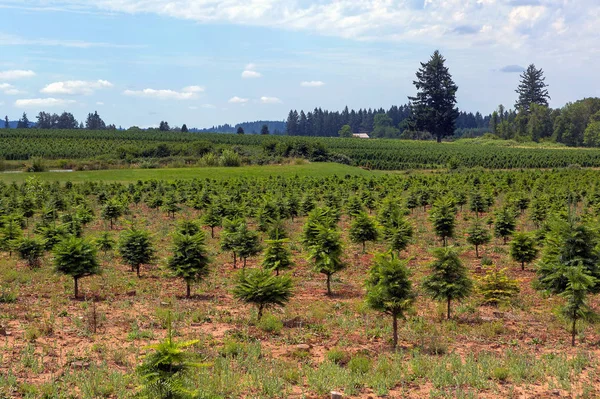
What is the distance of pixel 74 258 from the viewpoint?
691 inches

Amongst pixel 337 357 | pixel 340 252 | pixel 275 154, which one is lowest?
pixel 337 357

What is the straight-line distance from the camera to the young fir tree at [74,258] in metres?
17.4

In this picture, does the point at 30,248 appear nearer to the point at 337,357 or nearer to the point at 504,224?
the point at 337,357

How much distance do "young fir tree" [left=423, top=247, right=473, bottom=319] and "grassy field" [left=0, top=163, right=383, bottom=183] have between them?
177 ft

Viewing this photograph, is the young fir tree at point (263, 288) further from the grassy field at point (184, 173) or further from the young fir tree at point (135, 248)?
the grassy field at point (184, 173)

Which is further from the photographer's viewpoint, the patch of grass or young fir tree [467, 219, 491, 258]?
young fir tree [467, 219, 491, 258]

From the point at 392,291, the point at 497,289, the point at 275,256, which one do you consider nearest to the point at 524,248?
the point at 497,289

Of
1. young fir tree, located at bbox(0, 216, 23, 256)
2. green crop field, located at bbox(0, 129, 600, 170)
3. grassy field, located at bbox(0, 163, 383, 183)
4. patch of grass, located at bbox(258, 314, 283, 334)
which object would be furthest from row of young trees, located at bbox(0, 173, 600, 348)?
green crop field, located at bbox(0, 129, 600, 170)

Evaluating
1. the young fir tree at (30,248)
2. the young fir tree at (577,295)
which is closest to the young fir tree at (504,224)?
the young fir tree at (577,295)

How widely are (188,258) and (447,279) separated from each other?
8544mm

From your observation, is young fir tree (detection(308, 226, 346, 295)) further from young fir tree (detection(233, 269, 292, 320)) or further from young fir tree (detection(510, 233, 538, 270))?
young fir tree (detection(510, 233, 538, 270))

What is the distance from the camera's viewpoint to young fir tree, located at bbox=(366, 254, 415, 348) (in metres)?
14.0

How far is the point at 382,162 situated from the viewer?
307 ft

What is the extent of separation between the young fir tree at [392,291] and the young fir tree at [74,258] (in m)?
9.52
